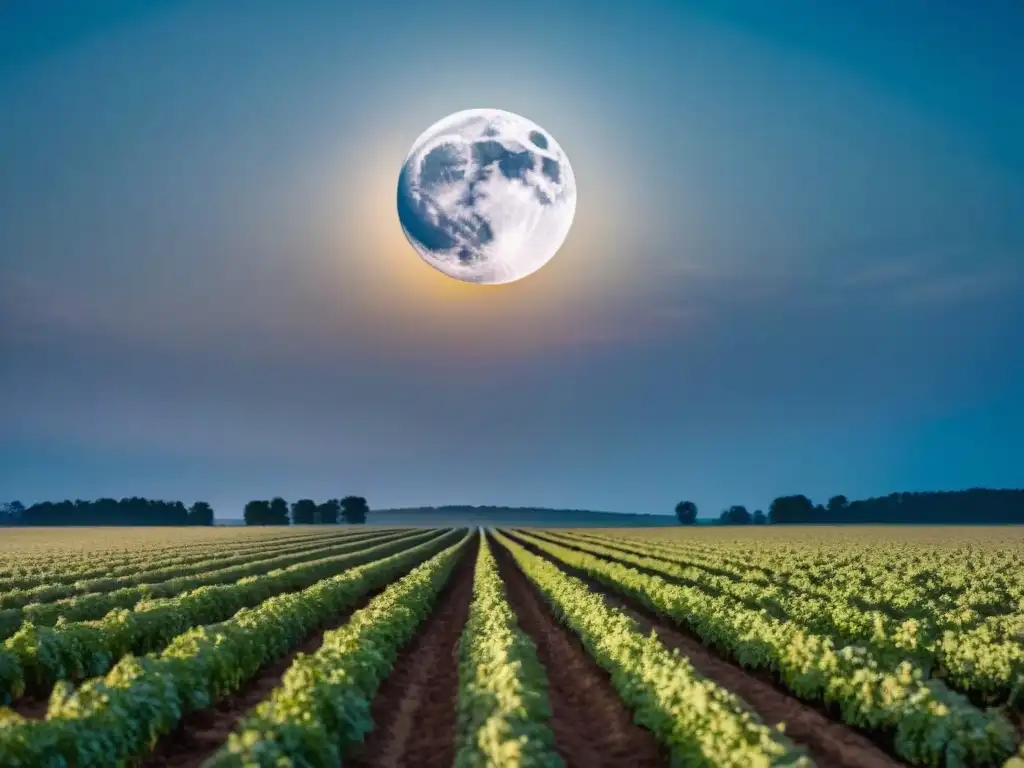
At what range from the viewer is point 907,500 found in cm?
18988

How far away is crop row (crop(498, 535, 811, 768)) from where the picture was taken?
7797mm

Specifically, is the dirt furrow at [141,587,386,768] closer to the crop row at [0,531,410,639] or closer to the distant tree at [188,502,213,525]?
the crop row at [0,531,410,639]

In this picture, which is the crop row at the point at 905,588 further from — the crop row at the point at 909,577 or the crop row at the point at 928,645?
the crop row at the point at 928,645

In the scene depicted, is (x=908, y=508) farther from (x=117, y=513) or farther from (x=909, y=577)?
(x=117, y=513)

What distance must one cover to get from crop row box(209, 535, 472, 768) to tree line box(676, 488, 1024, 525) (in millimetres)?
183715

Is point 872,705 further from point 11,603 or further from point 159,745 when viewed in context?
point 11,603

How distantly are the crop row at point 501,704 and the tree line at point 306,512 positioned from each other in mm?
174091

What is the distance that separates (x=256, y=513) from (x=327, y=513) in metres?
17.9

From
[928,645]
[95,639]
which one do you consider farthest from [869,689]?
[95,639]

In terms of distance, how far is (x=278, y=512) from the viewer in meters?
180

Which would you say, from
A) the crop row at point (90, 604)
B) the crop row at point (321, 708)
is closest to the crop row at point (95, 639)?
the crop row at point (90, 604)

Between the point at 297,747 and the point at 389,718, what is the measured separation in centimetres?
479

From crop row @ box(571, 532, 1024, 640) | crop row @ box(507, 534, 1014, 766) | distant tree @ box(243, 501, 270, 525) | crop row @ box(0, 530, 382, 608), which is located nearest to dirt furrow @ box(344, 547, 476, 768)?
crop row @ box(507, 534, 1014, 766)

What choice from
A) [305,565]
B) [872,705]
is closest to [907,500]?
[305,565]
